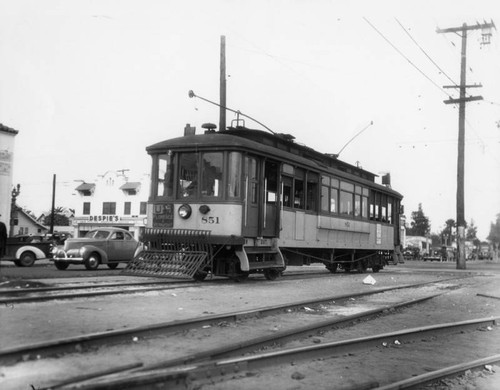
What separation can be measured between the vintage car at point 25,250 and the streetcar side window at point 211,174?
11.1 meters

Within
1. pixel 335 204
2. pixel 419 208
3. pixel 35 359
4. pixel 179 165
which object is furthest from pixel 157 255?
pixel 419 208

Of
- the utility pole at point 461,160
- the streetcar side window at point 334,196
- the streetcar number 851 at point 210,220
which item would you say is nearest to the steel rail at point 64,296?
the streetcar number 851 at point 210,220

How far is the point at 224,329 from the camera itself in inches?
239

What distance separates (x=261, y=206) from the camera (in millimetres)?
11859

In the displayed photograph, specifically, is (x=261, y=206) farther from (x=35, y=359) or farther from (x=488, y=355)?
(x=35, y=359)

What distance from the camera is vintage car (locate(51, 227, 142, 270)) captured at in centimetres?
1811

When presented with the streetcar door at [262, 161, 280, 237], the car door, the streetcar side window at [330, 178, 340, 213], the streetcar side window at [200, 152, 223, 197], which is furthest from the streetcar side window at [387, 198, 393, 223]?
the streetcar side window at [200, 152, 223, 197]

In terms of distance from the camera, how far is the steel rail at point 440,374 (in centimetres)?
403

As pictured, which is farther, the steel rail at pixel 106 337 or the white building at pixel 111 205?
the white building at pixel 111 205

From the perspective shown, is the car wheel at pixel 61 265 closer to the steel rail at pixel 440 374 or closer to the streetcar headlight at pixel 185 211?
the streetcar headlight at pixel 185 211

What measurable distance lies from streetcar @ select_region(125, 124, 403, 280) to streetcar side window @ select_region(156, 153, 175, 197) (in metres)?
0.02

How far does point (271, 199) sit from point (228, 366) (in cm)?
818

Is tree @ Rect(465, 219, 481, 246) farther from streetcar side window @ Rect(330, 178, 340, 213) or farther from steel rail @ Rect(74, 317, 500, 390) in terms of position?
steel rail @ Rect(74, 317, 500, 390)

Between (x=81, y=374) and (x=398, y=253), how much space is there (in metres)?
19.5
